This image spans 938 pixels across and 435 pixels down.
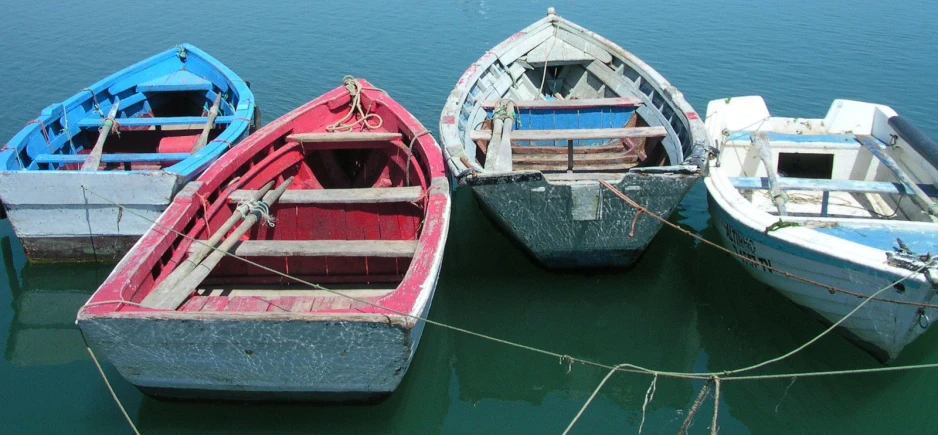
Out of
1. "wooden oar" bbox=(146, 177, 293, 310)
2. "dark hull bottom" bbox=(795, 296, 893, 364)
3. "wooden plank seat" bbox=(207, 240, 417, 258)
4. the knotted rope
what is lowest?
"dark hull bottom" bbox=(795, 296, 893, 364)

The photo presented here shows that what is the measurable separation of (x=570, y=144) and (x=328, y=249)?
2979 mm

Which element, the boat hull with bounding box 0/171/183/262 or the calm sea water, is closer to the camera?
the calm sea water

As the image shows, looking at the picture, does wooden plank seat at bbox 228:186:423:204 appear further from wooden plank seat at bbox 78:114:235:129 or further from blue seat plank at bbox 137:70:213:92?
blue seat plank at bbox 137:70:213:92

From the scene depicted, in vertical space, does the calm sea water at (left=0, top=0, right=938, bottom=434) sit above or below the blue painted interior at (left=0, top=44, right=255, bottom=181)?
below

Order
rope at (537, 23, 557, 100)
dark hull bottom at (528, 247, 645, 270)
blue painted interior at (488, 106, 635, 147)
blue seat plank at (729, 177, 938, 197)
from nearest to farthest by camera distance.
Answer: blue seat plank at (729, 177, 938, 197)
dark hull bottom at (528, 247, 645, 270)
blue painted interior at (488, 106, 635, 147)
rope at (537, 23, 557, 100)

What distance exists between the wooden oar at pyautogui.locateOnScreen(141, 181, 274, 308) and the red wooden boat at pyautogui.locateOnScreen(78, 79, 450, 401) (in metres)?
0.01

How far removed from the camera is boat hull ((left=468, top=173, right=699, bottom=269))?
5219mm

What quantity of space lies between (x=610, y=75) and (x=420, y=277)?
513cm

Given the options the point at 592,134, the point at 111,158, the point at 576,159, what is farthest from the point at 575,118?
the point at 111,158

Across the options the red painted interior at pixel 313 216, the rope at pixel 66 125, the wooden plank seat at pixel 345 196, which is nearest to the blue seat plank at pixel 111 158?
the rope at pixel 66 125

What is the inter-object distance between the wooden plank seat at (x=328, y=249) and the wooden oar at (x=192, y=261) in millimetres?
170

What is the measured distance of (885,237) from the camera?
4738 millimetres

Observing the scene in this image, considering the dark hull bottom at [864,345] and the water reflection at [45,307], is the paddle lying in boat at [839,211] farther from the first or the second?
the water reflection at [45,307]

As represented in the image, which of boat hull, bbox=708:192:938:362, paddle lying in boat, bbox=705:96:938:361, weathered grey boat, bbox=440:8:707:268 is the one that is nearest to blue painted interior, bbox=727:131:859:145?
paddle lying in boat, bbox=705:96:938:361
